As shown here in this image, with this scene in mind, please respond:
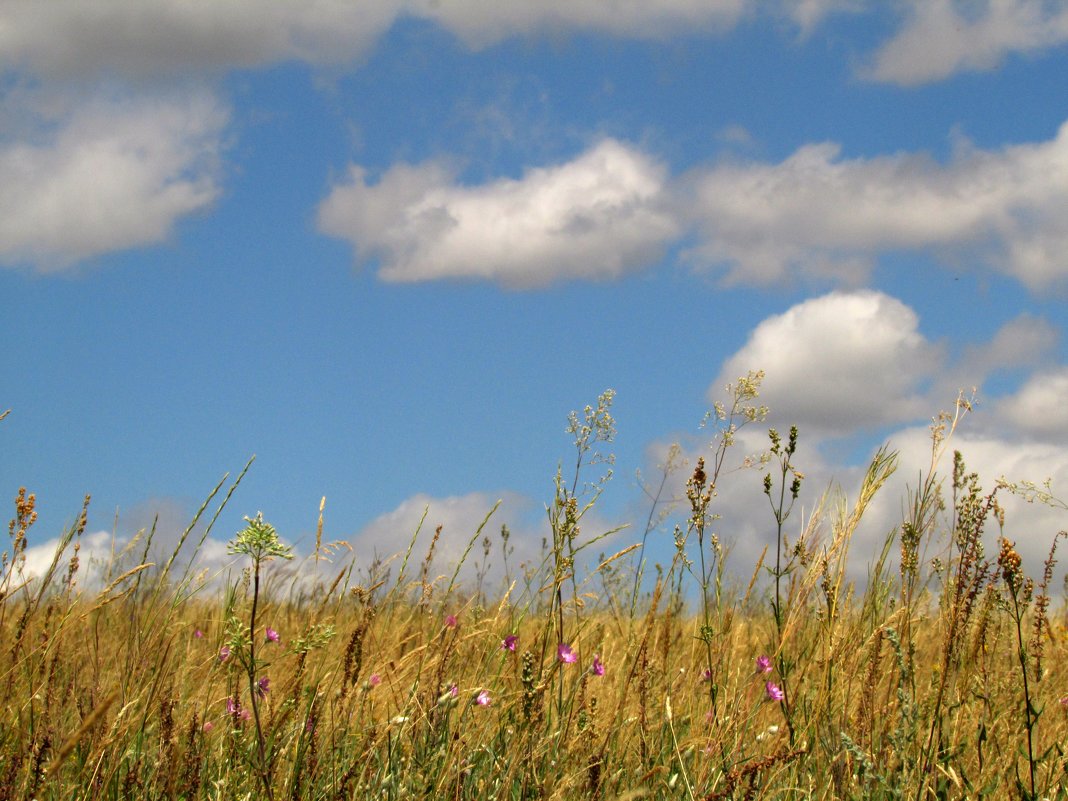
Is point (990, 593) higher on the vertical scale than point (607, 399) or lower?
lower

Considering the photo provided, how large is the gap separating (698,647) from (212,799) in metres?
2.23

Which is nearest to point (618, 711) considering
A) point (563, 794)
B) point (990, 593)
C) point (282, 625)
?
point (563, 794)

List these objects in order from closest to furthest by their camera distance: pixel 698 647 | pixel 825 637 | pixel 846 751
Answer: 1. pixel 846 751
2. pixel 825 637
3. pixel 698 647

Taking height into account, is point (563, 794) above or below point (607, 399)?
below

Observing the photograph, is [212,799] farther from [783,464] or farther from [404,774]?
[783,464]

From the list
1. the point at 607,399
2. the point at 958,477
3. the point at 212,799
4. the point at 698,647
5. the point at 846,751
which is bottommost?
the point at 212,799

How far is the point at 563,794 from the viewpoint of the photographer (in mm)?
2389

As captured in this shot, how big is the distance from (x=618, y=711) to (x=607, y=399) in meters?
0.87

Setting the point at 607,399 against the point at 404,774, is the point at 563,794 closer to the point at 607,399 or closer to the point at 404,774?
the point at 404,774

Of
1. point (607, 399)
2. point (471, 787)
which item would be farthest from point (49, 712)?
point (607, 399)

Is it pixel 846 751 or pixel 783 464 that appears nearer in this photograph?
pixel 846 751

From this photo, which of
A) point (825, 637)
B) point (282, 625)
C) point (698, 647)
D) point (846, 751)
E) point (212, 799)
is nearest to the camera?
point (846, 751)

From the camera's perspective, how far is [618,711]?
2.65 meters

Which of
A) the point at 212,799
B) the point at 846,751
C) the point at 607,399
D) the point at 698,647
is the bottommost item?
the point at 212,799
